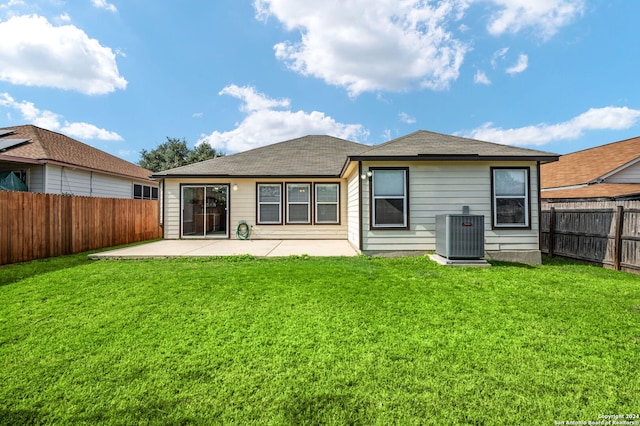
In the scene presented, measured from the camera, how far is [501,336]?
287 centimetres

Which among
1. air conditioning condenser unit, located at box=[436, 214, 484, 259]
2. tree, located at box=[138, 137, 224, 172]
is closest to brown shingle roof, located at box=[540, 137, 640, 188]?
air conditioning condenser unit, located at box=[436, 214, 484, 259]

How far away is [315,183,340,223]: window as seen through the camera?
37.0 ft

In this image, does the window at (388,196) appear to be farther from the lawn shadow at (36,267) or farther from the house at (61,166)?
the house at (61,166)

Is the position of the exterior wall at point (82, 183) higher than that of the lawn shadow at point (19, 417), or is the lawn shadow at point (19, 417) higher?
the exterior wall at point (82, 183)

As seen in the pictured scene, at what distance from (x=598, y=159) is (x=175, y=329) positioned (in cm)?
1931

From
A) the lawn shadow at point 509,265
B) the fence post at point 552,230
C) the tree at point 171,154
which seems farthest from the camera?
the tree at point 171,154

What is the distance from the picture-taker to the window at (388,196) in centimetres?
743

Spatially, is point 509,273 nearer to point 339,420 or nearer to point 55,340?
point 339,420

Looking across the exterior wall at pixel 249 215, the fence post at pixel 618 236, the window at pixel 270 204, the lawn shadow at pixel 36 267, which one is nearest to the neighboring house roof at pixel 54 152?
the exterior wall at pixel 249 215

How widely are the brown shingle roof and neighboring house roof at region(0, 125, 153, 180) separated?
22158mm

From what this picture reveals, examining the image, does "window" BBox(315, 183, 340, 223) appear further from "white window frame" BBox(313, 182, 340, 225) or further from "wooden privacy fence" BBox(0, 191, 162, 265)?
"wooden privacy fence" BBox(0, 191, 162, 265)

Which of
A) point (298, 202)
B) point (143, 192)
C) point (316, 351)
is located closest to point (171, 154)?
point (143, 192)

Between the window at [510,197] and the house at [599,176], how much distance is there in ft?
18.8

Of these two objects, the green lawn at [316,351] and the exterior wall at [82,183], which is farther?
the exterior wall at [82,183]
